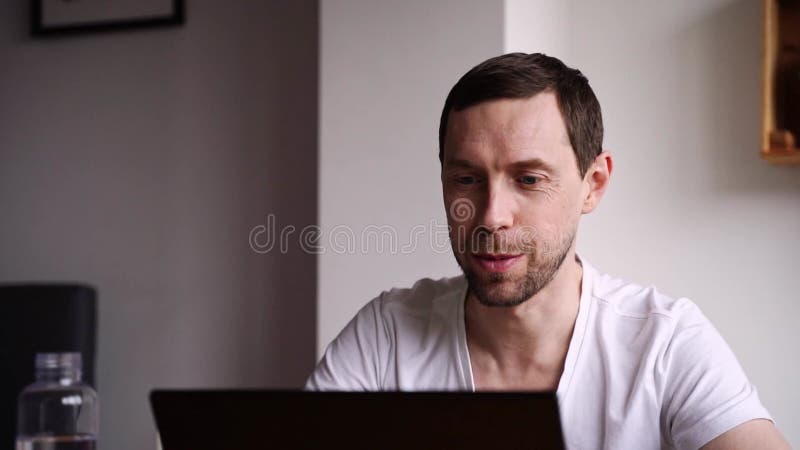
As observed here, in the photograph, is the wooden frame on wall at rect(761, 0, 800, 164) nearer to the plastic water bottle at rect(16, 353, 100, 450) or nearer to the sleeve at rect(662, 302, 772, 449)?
the sleeve at rect(662, 302, 772, 449)

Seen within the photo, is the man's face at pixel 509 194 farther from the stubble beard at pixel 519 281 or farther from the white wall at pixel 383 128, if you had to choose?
the white wall at pixel 383 128

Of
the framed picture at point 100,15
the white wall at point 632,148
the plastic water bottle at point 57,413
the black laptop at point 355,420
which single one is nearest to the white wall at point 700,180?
the white wall at point 632,148

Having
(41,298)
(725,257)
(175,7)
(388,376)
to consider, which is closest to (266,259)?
(41,298)

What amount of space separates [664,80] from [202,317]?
48.9 inches

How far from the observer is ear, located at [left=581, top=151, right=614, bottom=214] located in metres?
1.36

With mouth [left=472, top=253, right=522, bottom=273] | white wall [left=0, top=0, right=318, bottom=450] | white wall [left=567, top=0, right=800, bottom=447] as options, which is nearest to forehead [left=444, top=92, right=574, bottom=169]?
mouth [left=472, top=253, right=522, bottom=273]

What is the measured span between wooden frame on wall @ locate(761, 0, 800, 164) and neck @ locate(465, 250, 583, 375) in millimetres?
713

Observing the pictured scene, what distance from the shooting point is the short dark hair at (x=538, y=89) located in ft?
4.15

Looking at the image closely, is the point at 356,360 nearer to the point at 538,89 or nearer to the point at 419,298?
the point at 419,298

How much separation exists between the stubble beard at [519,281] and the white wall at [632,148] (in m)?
0.54

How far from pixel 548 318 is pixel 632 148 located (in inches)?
33.2

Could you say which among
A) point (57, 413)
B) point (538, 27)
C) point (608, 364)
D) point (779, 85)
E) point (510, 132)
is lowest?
point (57, 413)

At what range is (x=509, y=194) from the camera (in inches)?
48.6

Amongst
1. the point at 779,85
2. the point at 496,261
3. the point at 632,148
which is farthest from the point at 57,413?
the point at 779,85
